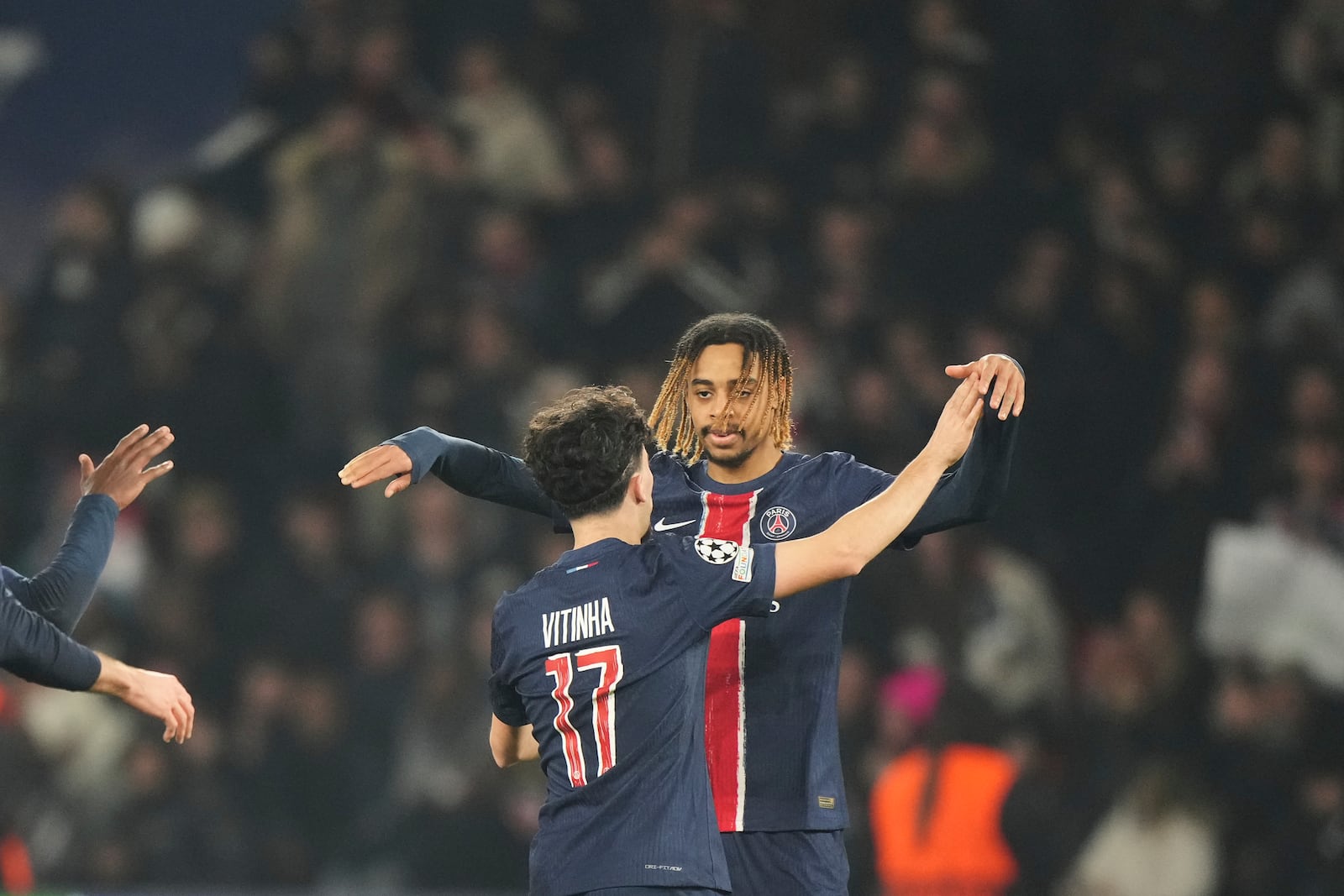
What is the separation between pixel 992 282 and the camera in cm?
752

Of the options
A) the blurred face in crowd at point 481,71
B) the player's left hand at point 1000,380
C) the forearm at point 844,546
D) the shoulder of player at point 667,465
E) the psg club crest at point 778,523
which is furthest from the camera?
the blurred face in crowd at point 481,71

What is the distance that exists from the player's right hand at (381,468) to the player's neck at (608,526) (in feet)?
1.15

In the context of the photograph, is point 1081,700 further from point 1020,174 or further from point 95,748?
point 95,748

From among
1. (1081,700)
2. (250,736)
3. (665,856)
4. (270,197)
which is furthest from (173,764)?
(665,856)

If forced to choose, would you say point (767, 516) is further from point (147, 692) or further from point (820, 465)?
point (147, 692)

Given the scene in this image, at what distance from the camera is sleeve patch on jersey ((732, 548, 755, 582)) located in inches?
101

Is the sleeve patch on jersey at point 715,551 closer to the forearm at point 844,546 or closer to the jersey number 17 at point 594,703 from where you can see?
the forearm at point 844,546

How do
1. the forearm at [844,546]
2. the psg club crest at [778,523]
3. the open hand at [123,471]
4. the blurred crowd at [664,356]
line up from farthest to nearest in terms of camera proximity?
the blurred crowd at [664,356]
the open hand at [123,471]
the psg club crest at [778,523]
the forearm at [844,546]

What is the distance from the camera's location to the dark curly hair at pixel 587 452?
2590 millimetres

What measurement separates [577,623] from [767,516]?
2.24 ft

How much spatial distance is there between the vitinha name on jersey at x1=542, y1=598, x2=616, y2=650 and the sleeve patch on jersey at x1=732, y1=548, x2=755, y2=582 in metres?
0.21

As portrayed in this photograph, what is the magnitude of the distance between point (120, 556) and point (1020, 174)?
4.84 metres

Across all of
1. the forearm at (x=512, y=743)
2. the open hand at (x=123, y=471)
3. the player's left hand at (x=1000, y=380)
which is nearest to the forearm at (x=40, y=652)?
the open hand at (x=123, y=471)

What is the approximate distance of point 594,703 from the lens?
2545 mm
